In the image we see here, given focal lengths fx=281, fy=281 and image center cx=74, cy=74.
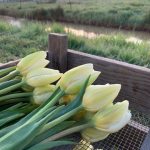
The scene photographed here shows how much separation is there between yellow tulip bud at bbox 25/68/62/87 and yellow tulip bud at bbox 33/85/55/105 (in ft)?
0.04

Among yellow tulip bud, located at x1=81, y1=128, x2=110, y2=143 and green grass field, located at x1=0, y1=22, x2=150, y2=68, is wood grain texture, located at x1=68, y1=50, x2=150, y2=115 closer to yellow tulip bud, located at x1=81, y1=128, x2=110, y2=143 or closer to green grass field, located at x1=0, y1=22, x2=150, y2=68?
yellow tulip bud, located at x1=81, y1=128, x2=110, y2=143

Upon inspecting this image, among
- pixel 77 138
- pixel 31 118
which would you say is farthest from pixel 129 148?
pixel 31 118

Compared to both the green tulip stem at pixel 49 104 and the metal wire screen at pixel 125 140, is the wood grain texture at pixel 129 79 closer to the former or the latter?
the metal wire screen at pixel 125 140

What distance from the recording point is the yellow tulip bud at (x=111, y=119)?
2.06ft

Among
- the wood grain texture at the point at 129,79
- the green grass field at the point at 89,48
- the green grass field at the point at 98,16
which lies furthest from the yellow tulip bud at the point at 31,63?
the green grass field at the point at 98,16

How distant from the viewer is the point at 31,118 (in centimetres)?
60

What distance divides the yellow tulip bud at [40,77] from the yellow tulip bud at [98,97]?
Answer: 13 centimetres

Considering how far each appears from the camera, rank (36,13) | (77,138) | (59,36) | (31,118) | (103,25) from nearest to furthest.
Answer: (31,118)
(77,138)
(59,36)
(103,25)
(36,13)

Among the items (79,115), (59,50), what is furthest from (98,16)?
(79,115)

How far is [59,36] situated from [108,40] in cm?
344

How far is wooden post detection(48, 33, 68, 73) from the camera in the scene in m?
1.01

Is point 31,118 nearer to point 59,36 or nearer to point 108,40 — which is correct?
point 59,36

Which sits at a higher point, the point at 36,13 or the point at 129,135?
the point at 129,135

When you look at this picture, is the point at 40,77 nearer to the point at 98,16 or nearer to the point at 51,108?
the point at 51,108
